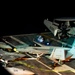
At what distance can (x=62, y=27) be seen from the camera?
690 inches

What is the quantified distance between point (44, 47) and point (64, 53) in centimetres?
230

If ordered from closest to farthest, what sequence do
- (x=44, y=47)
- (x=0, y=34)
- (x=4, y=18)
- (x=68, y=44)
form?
(x=44, y=47), (x=68, y=44), (x=0, y=34), (x=4, y=18)

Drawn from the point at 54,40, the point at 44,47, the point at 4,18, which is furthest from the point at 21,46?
the point at 4,18

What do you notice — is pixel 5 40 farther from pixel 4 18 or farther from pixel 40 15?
pixel 40 15

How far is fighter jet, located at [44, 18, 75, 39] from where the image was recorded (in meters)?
17.4

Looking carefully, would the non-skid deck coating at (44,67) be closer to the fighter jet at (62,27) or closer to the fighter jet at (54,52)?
the fighter jet at (54,52)

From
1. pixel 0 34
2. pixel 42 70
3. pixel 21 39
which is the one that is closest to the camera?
pixel 42 70

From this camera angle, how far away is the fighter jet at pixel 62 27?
57.1 ft

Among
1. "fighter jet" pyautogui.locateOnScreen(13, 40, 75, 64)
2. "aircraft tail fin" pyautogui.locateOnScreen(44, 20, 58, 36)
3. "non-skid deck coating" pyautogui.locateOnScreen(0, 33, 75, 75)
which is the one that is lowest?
"non-skid deck coating" pyautogui.locateOnScreen(0, 33, 75, 75)

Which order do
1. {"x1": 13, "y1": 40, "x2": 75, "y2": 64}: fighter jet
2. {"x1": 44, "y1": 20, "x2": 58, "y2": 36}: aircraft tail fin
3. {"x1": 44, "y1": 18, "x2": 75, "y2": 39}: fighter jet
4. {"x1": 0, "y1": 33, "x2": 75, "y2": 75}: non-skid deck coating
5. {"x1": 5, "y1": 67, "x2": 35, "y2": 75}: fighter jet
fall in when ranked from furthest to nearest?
{"x1": 44, "y1": 20, "x2": 58, "y2": 36}: aircraft tail fin → {"x1": 44, "y1": 18, "x2": 75, "y2": 39}: fighter jet → {"x1": 13, "y1": 40, "x2": 75, "y2": 64}: fighter jet → {"x1": 0, "y1": 33, "x2": 75, "y2": 75}: non-skid deck coating → {"x1": 5, "y1": 67, "x2": 35, "y2": 75}: fighter jet

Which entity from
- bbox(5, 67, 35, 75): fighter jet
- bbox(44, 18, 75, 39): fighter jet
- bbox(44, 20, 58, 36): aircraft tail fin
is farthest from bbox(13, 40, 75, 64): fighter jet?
bbox(44, 20, 58, 36): aircraft tail fin

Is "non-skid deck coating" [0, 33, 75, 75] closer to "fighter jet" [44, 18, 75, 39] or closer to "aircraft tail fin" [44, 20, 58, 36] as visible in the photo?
"fighter jet" [44, 18, 75, 39]

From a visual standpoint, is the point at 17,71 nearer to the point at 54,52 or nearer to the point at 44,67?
the point at 44,67

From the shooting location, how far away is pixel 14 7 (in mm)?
21000
